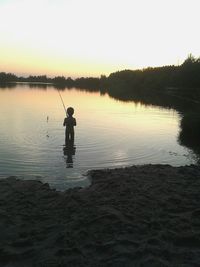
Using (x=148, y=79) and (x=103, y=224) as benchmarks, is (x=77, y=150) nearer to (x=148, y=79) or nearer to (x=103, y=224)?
(x=103, y=224)

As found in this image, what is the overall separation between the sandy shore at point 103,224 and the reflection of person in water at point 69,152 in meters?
3.43

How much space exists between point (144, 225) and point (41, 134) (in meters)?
14.2

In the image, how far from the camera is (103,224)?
25.8 ft

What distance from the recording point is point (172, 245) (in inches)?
279

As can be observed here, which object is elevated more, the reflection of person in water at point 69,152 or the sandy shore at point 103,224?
the sandy shore at point 103,224

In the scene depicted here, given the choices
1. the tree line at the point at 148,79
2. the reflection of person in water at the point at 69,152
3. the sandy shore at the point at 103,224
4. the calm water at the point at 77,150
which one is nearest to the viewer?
the sandy shore at the point at 103,224

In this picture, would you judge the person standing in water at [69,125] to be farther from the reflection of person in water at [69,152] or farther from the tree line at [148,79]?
the tree line at [148,79]

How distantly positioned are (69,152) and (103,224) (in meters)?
8.80

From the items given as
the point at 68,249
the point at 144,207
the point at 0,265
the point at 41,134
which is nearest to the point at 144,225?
the point at 144,207

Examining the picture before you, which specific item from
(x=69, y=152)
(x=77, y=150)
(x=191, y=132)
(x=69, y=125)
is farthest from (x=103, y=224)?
(x=191, y=132)

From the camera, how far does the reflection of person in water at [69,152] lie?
14588 mm

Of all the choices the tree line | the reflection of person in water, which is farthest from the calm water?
the tree line

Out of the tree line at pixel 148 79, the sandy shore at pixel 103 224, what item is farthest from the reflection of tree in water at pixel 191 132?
the tree line at pixel 148 79

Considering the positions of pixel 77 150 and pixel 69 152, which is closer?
pixel 69 152
